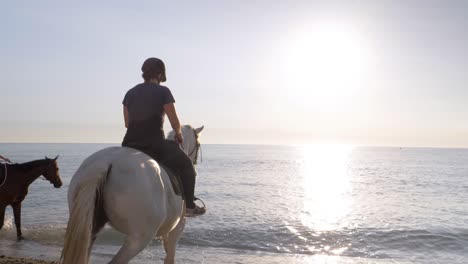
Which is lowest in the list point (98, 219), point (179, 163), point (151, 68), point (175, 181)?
point (98, 219)

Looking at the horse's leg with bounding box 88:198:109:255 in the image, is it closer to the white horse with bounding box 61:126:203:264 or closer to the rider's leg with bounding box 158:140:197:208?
the white horse with bounding box 61:126:203:264

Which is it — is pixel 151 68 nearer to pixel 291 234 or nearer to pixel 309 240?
pixel 309 240

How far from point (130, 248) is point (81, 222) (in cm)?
57

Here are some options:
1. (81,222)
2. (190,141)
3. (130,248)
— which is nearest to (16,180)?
(190,141)

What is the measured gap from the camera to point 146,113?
505cm

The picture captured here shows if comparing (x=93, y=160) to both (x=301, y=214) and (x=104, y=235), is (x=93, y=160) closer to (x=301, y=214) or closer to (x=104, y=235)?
(x=104, y=235)

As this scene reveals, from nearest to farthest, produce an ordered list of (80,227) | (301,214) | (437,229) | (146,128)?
(80,227) → (146,128) → (437,229) → (301,214)

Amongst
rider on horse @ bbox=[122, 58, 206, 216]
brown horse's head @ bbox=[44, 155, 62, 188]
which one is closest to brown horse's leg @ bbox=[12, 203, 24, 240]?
brown horse's head @ bbox=[44, 155, 62, 188]

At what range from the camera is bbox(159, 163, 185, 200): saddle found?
495 cm

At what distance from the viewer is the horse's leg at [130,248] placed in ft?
13.2

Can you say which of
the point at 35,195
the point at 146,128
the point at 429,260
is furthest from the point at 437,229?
the point at 35,195

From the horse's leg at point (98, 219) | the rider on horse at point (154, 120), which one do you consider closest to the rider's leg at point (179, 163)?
the rider on horse at point (154, 120)

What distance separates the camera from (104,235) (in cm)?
1329

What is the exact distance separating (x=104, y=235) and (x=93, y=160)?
396 inches
